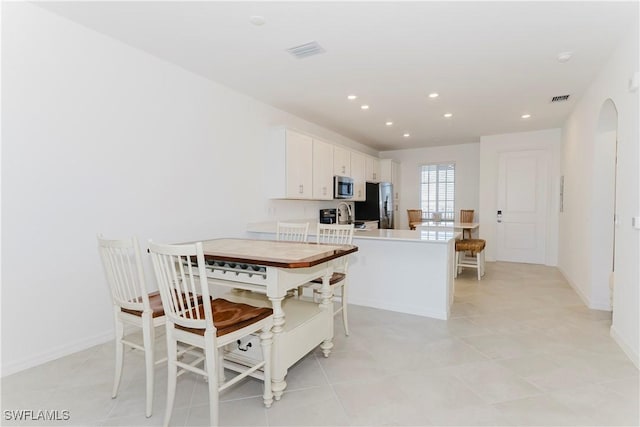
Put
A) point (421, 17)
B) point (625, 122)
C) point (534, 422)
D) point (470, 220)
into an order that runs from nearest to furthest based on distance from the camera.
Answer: point (534, 422)
point (421, 17)
point (625, 122)
point (470, 220)

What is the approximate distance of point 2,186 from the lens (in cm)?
221

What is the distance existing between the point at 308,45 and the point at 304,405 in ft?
9.06

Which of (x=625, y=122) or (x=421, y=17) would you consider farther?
(x=625, y=122)

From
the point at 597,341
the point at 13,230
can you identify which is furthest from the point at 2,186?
the point at 597,341

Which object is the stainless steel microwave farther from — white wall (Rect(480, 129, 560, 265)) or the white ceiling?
white wall (Rect(480, 129, 560, 265))

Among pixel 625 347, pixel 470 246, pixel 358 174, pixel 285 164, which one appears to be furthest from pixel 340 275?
pixel 358 174

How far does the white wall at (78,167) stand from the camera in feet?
7.50

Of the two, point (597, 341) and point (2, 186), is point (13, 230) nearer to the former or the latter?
point (2, 186)

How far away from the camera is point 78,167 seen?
2.59m

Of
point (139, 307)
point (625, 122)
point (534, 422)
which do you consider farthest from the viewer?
point (625, 122)

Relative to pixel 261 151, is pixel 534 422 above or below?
below

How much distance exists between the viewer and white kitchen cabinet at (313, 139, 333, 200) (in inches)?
198

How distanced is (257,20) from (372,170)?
4.84 meters

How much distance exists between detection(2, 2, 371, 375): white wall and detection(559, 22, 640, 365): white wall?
3.90 metres
